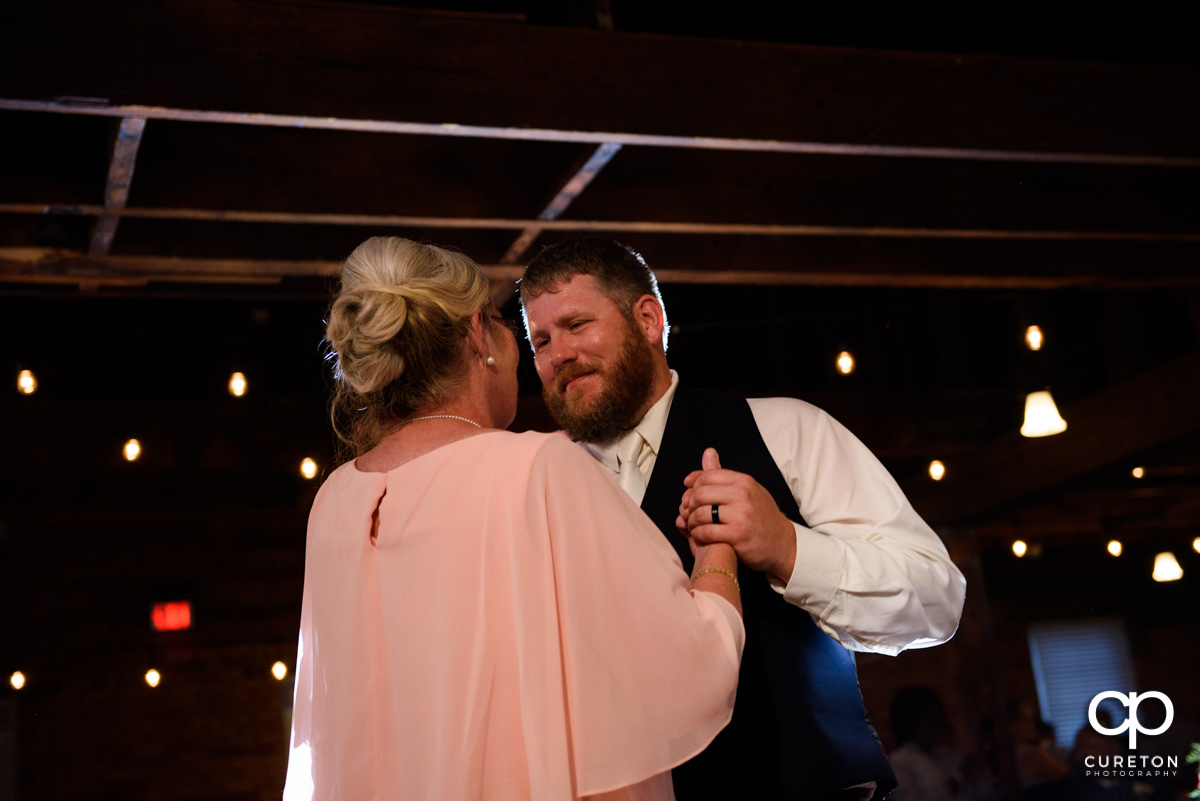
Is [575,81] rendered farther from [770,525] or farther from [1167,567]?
[1167,567]

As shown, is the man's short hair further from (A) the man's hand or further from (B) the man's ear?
(A) the man's hand

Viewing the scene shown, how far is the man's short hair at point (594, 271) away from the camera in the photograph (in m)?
1.99

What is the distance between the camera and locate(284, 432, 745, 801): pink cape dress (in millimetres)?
1190

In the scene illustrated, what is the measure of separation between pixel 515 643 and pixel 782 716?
1.62 feet

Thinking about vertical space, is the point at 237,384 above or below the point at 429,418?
above

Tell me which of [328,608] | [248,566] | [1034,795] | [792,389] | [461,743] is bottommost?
[1034,795]

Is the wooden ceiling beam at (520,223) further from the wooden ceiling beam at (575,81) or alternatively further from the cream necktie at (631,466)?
the cream necktie at (631,466)

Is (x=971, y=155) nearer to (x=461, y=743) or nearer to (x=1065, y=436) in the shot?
(x=461, y=743)

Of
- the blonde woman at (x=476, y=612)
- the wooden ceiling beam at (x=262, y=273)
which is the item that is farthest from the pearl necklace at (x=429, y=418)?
the wooden ceiling beam at (x=262, y=273)

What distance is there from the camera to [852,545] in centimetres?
157

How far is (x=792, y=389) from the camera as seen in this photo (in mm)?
7211

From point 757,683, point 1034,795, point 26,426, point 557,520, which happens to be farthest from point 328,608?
point 1034,795

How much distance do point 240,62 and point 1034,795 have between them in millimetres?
7148

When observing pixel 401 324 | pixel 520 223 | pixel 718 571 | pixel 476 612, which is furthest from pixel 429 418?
pixel 520 223
